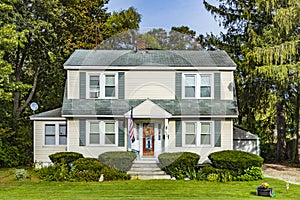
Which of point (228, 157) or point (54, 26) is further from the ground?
point (54, 26)

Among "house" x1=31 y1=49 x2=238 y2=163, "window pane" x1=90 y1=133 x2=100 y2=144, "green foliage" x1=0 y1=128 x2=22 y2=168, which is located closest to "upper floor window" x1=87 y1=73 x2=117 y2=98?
"house" x1=31 y1=49 x2=238 y2=163

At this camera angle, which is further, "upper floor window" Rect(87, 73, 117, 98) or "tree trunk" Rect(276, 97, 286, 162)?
"tree trunk" Rect(276, 97, 286, 162)

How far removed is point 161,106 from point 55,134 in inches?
212

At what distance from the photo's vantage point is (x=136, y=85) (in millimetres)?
17891

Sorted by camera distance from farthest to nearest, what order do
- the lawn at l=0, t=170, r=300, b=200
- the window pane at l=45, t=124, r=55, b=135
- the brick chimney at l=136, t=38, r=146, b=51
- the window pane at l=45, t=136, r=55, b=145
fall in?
the brick chimney at l=136, t=38, r=146, b=51 → the window pane at l=45, t=124, r=55, b=135 → the window pane at l=45, t=136, r=55, b=145 → the lawn at l=0, t=170, r=300, b=200

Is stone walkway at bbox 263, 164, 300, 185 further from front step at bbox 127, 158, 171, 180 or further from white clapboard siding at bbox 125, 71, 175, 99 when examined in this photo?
white clapboard siding at bbox 125, 71, 175, 99

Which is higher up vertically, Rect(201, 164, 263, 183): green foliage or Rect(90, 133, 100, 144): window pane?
Rect(90, 133, 100, 144): window pane

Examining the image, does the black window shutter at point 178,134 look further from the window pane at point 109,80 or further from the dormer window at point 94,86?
the dormer window at point 94,86

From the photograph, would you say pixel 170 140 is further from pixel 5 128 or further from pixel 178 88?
pixel 5 128

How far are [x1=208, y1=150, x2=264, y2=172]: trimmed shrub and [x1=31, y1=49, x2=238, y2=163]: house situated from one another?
1.77 metres

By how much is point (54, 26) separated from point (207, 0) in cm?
988

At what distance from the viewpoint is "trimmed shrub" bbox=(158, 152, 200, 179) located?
15.3 meters

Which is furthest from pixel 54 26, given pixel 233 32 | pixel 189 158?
pixel 189 158

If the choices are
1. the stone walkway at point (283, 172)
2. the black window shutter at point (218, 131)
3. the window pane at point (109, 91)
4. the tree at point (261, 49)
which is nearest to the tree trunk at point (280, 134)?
the tree at point (261, 49)
